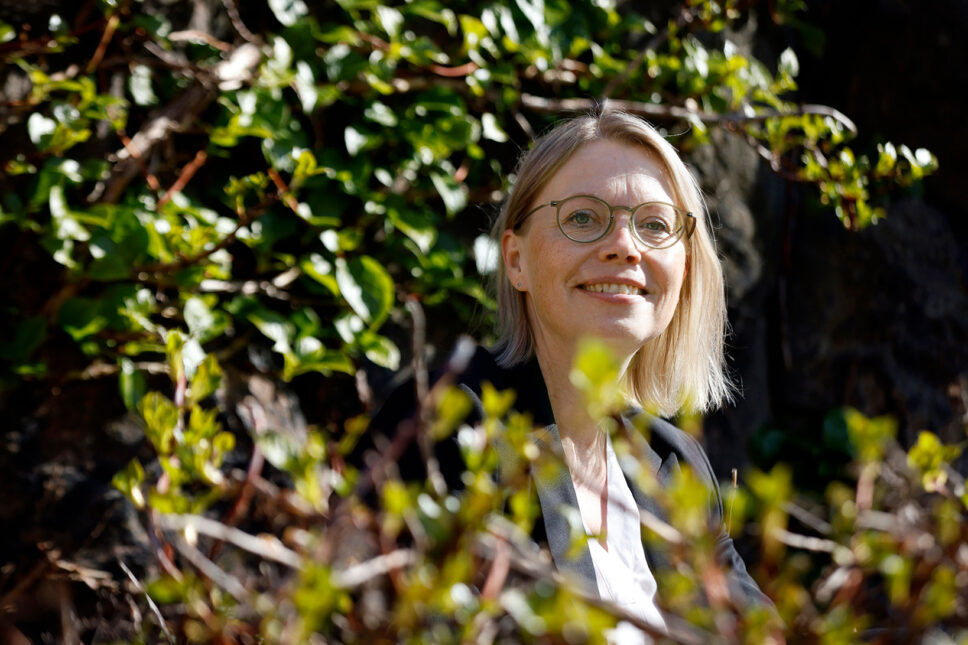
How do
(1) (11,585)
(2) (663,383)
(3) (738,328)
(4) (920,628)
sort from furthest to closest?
(3) (738,328) < (2) (663,383) < (1) (11,585) < (4) (920,628)

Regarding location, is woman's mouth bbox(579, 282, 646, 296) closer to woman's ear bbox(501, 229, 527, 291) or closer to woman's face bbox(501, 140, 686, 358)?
woman's face bbox(501, 140, 686, 358)

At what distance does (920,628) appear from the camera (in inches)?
21.8

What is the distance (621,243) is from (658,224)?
0.42 feet

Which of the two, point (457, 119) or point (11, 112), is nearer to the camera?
point (11, 112)

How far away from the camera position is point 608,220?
1819 mm

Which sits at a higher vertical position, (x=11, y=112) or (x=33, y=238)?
(x=11, y=112)

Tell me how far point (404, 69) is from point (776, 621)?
222 centimetres

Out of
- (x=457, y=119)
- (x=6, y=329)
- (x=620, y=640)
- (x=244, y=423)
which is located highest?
(x=620, y=640)

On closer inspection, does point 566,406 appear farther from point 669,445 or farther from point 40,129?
point 40,129

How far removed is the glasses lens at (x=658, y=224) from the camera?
1841 millimetres

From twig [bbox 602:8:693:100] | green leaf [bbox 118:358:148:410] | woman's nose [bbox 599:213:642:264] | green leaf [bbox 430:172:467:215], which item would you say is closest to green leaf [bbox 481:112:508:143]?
green leaf [bbox 430:172:467:215]

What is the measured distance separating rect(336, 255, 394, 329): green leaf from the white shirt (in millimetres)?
734

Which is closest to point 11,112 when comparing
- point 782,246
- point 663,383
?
point 663,383

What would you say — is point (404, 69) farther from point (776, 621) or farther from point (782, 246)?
point (776, 621)
